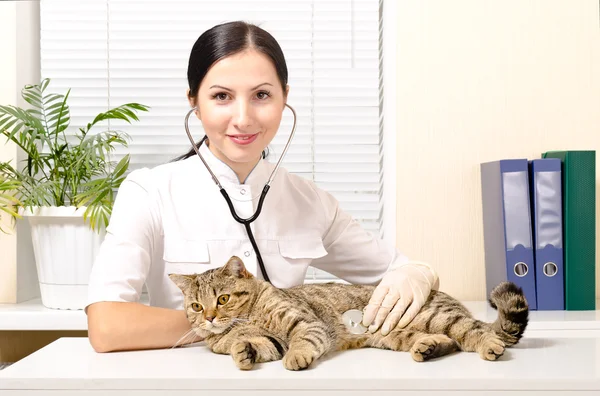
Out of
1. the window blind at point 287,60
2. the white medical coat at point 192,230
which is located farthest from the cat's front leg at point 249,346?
the window blind at point 287,60

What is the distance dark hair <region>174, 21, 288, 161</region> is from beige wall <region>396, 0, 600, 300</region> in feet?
2.91

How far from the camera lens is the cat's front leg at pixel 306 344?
0.86m

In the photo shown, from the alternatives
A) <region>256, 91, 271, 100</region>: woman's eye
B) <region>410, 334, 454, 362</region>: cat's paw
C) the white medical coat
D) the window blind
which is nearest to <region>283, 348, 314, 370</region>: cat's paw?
<region>410, 334, 454, 362</region>: cat's paw

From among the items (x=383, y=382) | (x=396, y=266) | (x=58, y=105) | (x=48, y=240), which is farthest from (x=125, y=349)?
(x=58, y=105)

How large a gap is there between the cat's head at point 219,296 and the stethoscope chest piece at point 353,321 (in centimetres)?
16

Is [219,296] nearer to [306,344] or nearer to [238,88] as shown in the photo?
[306,344]

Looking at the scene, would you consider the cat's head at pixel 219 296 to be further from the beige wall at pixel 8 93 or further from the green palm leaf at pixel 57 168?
the beige wall at pixel 8 93

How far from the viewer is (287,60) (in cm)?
225

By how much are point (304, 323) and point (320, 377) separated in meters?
0.19

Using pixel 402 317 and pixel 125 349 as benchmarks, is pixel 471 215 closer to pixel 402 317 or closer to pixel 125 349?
pixel 402 317

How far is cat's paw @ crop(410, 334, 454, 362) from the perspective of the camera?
91cm

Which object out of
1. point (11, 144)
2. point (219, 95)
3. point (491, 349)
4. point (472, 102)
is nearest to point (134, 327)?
point (219, 95)

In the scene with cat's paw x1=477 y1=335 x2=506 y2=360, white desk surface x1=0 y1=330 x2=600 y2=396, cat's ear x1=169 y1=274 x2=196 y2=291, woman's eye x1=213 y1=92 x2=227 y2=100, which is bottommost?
white desk surface x1=0 y1=330 x2=600 y2=396

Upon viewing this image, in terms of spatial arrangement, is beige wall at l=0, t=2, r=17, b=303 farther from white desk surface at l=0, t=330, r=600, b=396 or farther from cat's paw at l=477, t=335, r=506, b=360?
cat's paw at l=477, t=335, r=506, b=360
